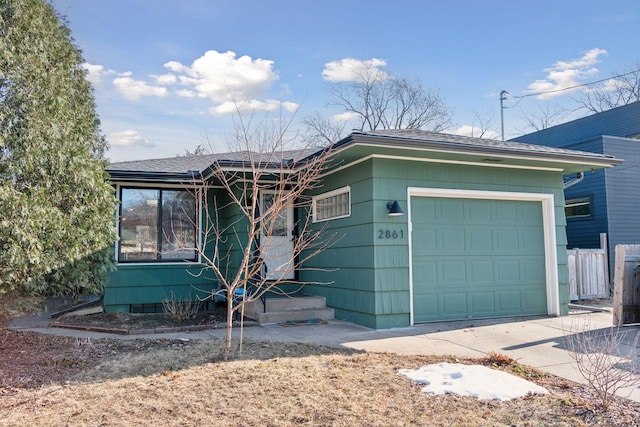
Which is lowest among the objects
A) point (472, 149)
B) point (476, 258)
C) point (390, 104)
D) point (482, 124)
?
point (476, 258)

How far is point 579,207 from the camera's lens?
14.5m

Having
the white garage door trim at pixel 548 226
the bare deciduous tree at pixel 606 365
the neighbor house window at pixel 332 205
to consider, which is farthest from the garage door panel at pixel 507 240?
the neighbor house window at pixel 332 205

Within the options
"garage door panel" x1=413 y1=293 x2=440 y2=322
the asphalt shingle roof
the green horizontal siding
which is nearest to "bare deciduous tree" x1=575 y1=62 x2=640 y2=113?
the asphalt shingle roof

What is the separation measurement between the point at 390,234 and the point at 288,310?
2.34 meters

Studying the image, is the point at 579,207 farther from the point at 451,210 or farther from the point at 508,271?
the point at 451,210

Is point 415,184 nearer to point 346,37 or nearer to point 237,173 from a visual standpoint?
point 237,173

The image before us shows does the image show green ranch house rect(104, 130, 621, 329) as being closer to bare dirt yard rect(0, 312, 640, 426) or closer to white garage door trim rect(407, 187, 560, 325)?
white garage door trim rect(407, 187, 560, 325)

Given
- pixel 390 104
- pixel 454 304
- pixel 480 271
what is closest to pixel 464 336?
pixel 454 304

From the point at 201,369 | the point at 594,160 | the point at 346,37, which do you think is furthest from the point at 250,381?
the point at 346,37

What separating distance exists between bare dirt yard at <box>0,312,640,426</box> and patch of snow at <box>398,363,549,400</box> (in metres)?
0.12

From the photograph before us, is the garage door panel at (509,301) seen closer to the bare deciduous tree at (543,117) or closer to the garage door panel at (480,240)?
the garage door panel at (480,240)

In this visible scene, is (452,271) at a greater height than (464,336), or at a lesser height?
greater

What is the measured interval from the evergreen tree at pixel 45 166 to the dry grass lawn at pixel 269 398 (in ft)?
4.18

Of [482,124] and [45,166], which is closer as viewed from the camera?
[45,166]
